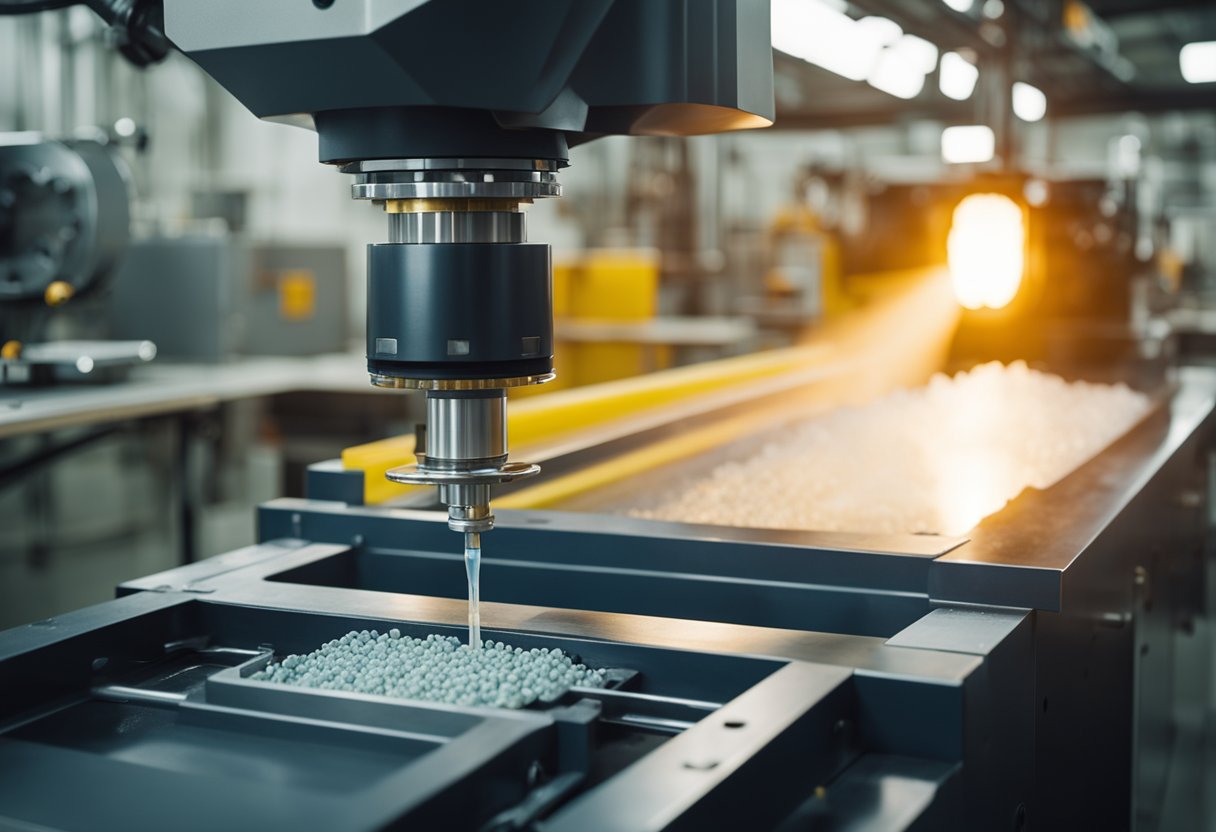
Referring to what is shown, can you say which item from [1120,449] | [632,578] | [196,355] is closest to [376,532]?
[632,578]

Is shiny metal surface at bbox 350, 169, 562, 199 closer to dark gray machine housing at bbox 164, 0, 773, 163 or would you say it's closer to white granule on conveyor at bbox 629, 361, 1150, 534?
dark gray machine housing at bbox 164, 0, 773, 163

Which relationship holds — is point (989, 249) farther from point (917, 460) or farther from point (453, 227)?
point (453, 227)

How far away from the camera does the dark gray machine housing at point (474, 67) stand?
0.77 metres

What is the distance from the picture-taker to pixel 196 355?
4.09 m

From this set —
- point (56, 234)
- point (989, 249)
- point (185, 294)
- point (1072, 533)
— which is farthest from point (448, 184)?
point (185, 294)

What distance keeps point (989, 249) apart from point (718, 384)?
0.58 meters

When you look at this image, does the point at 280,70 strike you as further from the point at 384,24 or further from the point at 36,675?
the point at 36,675

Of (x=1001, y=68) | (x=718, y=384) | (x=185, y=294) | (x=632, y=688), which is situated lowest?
(x=632, y=688)

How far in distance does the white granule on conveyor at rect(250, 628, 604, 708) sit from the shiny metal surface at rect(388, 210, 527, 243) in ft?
0.98

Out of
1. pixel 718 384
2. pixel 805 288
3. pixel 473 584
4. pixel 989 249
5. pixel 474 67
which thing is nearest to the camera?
pixel 474 67

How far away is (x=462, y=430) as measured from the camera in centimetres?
87

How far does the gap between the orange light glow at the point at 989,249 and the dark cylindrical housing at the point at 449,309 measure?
5.07ft

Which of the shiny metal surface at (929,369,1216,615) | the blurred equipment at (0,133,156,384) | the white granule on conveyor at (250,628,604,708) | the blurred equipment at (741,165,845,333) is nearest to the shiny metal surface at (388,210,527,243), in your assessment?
the white granule on conveyor at (250,628,604,708)

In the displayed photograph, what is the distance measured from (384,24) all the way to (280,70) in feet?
0.35
